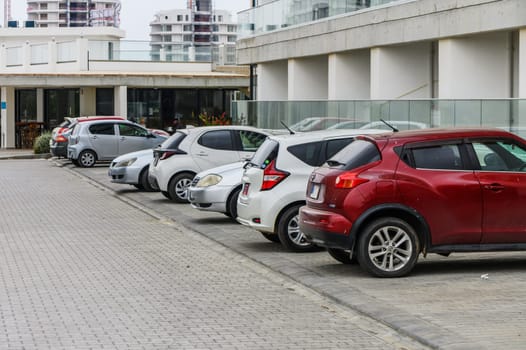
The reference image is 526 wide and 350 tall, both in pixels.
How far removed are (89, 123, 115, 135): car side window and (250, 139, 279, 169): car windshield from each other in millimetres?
22146

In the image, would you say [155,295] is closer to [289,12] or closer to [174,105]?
[289,12]

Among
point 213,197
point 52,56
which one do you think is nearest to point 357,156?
point 213,197

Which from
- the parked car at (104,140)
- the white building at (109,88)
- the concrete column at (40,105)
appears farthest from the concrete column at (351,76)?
the concrete column at (40,105)

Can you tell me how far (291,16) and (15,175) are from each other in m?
10.4

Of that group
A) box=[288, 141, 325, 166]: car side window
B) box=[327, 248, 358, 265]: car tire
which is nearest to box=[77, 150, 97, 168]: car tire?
box=[288, 141, 325, 166]: car side window

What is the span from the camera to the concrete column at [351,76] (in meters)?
32.6

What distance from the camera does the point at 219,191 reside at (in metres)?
17.3

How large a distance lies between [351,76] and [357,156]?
21.0 meters

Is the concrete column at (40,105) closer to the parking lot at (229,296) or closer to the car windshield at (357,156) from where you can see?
the parking lot at (229,296)

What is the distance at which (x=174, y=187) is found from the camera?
22344 mm

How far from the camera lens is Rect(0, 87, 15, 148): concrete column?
187ft

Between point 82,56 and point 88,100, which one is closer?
point 88,100

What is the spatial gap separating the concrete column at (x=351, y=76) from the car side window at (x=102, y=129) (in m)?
8.22

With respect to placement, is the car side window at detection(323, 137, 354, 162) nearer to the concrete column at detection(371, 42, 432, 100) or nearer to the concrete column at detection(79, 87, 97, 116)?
the concrete column at detection(371, 42, 432, 100)
